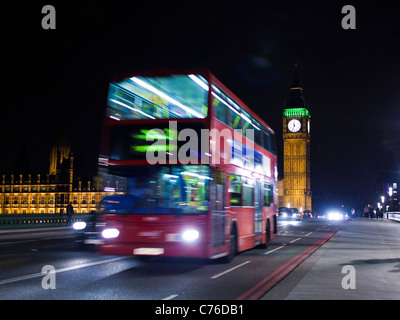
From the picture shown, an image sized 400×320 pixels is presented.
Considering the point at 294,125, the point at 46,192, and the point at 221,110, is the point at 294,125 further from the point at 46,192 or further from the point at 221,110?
the point at 221,110

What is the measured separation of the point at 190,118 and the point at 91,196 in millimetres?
156662

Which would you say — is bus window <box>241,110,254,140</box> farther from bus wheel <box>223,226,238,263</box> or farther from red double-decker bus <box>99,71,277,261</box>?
bus wheel <box>223,226,238,263</box>

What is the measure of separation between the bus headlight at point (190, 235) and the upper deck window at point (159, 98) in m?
2.47

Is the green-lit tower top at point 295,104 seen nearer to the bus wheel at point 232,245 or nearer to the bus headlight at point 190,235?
the bus wheel at point 232,245

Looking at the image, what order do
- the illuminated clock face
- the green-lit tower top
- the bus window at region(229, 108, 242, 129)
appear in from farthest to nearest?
the green-lit tower top
the illuminated clock face
the bus window at region(229, 108, 242, 129)

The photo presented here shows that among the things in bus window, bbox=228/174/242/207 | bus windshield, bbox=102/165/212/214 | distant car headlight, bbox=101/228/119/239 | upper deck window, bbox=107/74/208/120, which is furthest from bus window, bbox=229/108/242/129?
distant car headlight, bbox=101/228/119/239

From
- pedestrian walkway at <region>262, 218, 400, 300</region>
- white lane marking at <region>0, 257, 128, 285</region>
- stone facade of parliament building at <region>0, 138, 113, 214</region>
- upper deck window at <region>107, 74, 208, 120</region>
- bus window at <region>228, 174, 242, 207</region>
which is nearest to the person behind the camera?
pedestrian walkway at <region>262, 218, 400, 300</region>

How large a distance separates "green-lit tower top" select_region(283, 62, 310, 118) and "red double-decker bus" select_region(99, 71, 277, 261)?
450ft

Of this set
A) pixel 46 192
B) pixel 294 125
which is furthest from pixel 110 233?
pixel 46 192

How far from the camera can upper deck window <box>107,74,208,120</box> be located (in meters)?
11.7

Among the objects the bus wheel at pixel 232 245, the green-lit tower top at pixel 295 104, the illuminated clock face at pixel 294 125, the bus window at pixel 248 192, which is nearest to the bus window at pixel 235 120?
the bus window at pixel 248 192

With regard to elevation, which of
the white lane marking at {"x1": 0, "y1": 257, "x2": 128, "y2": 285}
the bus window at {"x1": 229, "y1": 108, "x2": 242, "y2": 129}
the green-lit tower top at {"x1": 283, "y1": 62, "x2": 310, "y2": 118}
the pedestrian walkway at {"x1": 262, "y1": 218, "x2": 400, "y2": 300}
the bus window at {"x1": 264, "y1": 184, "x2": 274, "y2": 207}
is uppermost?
the green-lit tower top at {"x1": 283, "y1": 62, "x2": 310, "y2": 118}

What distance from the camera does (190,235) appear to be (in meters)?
11.6
